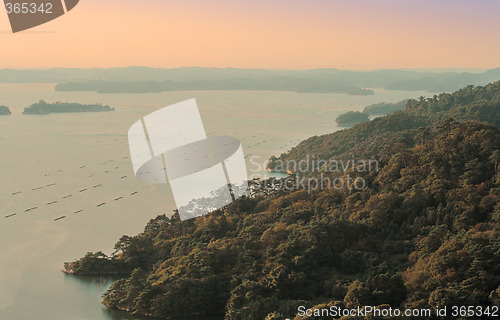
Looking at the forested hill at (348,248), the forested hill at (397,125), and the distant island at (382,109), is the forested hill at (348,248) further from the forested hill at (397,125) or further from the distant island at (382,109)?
the distant island at (382,109)

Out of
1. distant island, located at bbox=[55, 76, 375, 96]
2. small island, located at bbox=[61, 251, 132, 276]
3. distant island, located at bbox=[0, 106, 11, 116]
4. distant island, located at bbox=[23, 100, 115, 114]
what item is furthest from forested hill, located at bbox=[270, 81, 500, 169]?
distant island, located at bbox=[55, 76, 375, 96]

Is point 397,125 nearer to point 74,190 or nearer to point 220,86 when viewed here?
point 74,190

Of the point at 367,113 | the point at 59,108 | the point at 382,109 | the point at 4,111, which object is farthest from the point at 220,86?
the point at 4,111

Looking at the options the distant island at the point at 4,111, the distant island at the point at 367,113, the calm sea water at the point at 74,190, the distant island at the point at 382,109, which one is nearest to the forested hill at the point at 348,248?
the calm sea water at the point at 74,190

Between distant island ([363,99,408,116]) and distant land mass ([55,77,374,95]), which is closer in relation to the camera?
distant island ([363,99,408,116])

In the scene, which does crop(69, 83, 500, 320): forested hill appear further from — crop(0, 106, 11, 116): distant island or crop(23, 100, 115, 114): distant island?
crop(0, 106, 11, 116): distant island

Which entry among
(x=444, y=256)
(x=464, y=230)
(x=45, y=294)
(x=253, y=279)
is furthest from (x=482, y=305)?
(x=45, y=294)
